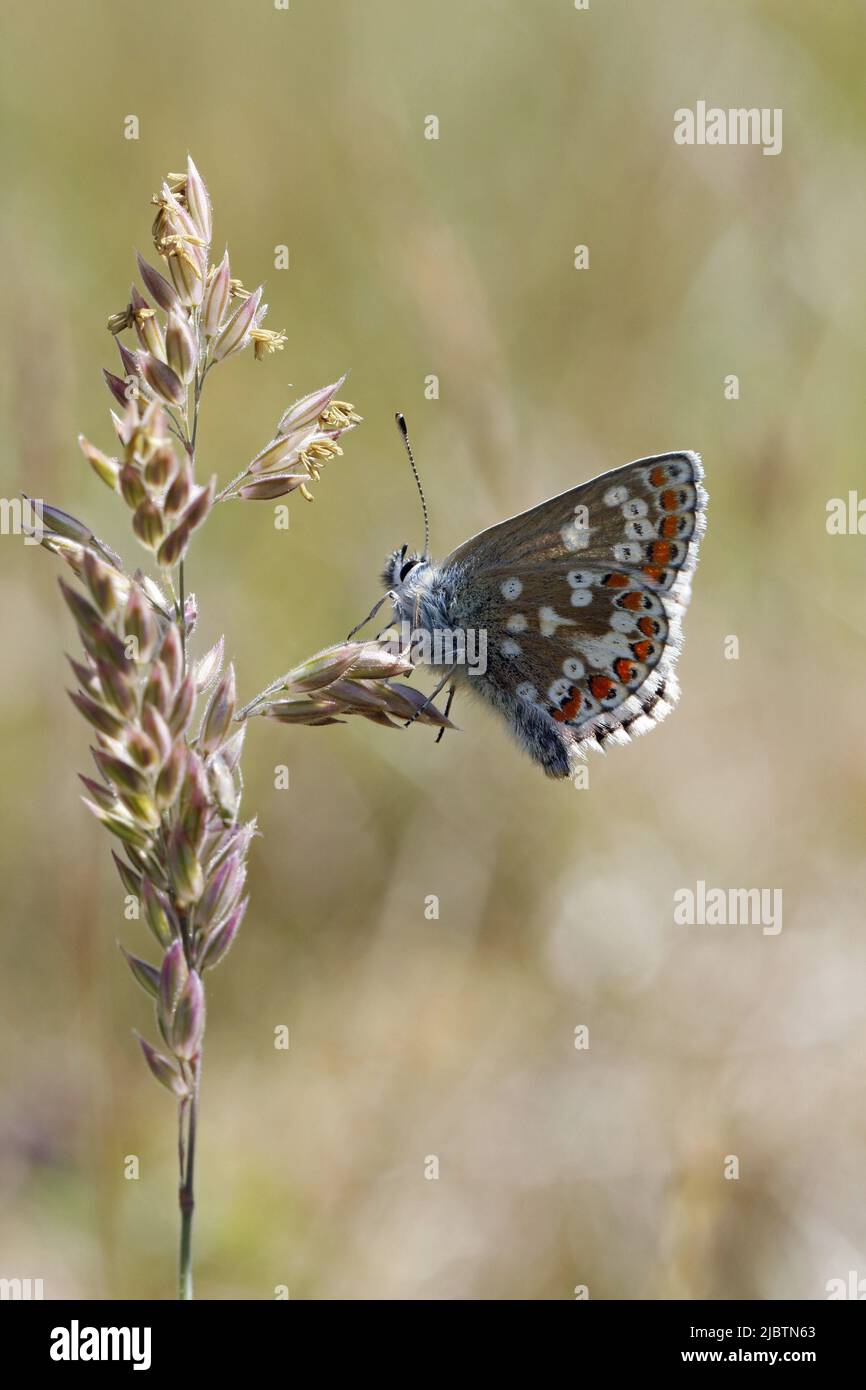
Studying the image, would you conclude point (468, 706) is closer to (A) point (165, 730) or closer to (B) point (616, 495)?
(B) point (616, 495)

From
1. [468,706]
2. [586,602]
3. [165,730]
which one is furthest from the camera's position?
[468,706]

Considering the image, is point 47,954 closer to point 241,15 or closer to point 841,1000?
point 841,1000

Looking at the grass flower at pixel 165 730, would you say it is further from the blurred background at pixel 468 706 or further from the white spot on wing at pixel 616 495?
the white spot on wing at pixel 616 495

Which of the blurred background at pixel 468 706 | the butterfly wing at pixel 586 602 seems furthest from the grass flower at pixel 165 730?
the butterfly wing at pixel 586 602

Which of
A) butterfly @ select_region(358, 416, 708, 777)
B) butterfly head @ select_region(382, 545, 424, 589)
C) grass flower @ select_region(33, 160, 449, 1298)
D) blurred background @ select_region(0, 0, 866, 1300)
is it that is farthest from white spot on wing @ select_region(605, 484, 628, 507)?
grass flower @ select_region(33, 160, 449, 1298)

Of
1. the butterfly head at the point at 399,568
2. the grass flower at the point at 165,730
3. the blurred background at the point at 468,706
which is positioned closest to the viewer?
the grass flower at the point at 165,730

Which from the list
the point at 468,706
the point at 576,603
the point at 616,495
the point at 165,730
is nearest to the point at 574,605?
the point at 576,603
